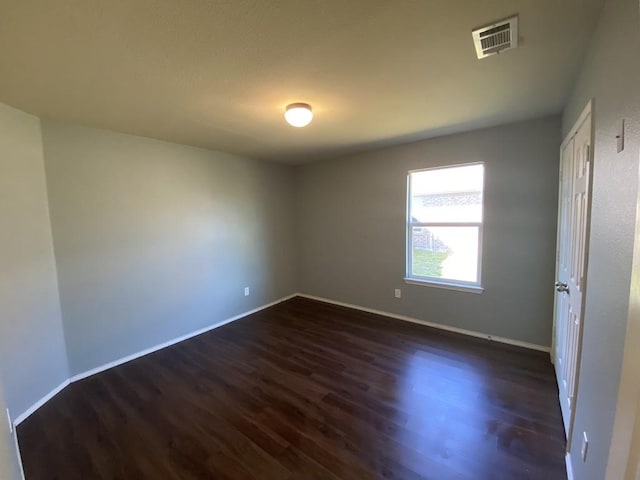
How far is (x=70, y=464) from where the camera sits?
1.71m

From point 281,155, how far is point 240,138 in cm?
100

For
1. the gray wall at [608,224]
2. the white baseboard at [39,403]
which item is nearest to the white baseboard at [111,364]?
the white baseboard at [39,403]

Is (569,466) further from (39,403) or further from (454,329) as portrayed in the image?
(39,403)

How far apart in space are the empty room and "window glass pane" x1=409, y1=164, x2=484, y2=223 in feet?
0.09

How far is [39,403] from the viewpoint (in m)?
2.24

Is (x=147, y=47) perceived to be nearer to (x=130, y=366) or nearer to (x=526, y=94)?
(x=526, y=94)

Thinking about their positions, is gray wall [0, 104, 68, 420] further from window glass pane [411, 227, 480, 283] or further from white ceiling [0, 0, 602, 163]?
window glass pane [411, 227, 480, 283]

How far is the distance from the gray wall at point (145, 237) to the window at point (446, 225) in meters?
2.30

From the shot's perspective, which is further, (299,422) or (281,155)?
(281,155)

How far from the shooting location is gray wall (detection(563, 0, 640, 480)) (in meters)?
0.94

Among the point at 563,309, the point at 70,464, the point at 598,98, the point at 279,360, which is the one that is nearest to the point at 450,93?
the point at 598,98

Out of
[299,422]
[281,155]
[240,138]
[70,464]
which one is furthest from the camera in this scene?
[281,155]

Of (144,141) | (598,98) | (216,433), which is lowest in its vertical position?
(216,433)

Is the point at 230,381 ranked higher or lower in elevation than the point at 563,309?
lower
